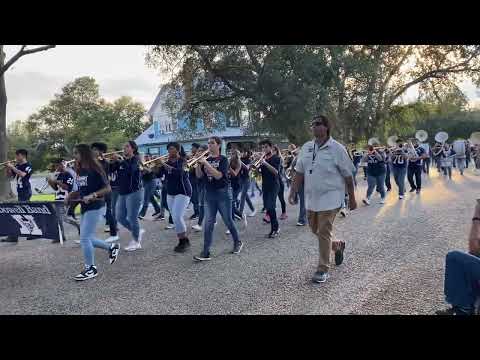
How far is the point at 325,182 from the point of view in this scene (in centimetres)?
445

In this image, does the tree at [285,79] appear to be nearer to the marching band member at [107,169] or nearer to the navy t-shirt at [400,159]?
the navy t-shirt at [400,159]

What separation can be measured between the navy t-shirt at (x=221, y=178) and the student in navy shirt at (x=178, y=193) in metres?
0.76

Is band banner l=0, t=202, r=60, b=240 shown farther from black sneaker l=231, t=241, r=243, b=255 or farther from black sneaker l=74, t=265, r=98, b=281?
black sneaker l=231, t=241, r=243, b=255

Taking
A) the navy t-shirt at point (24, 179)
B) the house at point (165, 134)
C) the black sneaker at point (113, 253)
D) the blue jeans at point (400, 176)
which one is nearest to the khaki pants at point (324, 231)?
the black sneaker at point (113, 253)

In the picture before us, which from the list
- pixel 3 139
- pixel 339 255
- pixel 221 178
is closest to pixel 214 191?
pixel 221 178

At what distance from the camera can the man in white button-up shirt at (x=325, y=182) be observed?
4434 millimetres

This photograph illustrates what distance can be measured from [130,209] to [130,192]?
0.29m

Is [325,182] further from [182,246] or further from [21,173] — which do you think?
[21,173]

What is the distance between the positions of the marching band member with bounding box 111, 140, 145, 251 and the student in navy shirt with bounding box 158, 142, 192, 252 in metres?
0.55

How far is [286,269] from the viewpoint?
504cm

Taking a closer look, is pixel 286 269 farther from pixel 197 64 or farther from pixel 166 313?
pixel 197 64

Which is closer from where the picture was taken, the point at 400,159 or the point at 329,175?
the point at 329,175

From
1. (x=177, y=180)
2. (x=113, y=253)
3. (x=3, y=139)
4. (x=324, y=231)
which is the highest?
(x=3, y=139)
